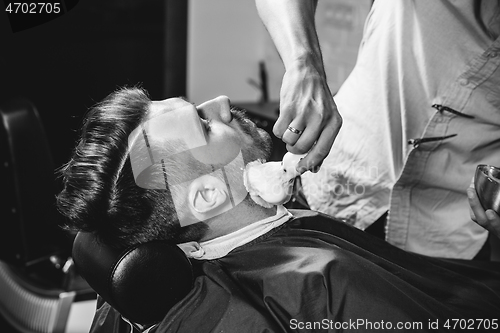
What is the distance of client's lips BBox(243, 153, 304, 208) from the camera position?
1.33 metres

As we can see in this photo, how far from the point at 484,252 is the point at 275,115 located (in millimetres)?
1389

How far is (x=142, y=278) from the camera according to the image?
1166 millimetres

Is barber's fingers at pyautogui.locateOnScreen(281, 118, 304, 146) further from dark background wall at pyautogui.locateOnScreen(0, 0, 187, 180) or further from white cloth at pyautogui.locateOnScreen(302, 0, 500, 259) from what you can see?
dark background wall at pyautogui.locateOnScreen(0, 0, 187, 180)

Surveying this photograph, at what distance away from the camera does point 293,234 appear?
1486 millimetres

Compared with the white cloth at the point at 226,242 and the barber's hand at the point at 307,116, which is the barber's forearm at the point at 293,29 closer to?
the barber's hand at the point at 307,116

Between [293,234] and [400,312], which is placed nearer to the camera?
[400,312]

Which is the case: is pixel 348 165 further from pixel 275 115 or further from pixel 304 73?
pixel 275 115

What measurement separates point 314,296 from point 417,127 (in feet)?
2.25

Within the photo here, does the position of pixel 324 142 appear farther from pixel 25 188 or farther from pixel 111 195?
pixel 25 188

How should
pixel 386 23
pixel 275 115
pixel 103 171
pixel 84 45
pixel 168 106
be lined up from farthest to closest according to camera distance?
pixel 84 45 < pixel 275 115 < pixel 386 23 < pixel 168 106 < pixel 103 171

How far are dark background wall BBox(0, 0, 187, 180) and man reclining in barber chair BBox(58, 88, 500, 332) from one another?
198 cm

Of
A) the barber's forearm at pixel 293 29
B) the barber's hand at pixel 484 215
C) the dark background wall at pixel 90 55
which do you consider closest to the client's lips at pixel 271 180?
the barber's forearm at pixel 293 29

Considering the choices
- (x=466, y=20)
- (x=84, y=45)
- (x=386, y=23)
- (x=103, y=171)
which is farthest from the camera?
(x=84, y=45)

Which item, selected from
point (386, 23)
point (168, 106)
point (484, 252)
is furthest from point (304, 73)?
point (484, 252)
